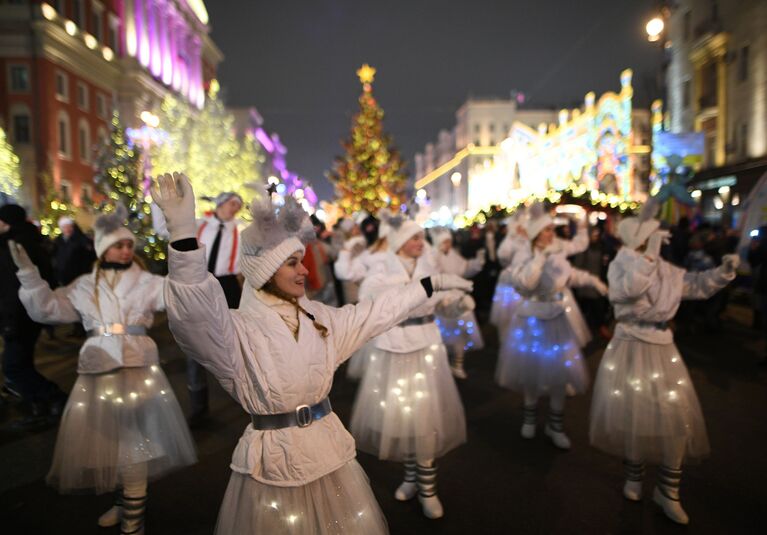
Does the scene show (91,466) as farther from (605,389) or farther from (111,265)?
(605,389)

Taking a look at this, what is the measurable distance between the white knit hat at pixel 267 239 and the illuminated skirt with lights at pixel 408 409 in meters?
2.03

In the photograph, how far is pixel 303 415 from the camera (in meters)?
2.57

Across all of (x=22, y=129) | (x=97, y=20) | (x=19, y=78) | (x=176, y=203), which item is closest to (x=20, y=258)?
(x=176, y=203)

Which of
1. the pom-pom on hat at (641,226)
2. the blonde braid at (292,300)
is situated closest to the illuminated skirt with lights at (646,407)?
the pom-pom on hat at (641,226)

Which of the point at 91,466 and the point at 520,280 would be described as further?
the point at 520,280

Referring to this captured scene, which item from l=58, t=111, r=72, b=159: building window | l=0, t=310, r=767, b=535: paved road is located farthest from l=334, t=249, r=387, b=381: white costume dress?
l=58, t=111, r=72, b=159: building window

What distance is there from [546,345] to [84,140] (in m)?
41.4

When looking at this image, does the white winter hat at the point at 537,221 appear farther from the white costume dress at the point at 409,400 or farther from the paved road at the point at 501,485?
the paved road at the point at 501,485

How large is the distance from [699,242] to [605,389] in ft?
28.1

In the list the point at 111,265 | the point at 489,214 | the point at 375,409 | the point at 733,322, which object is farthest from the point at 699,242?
the point at 111,265

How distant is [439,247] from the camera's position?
8.73m

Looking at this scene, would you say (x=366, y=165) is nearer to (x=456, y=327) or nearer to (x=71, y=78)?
(x=71, y=78)

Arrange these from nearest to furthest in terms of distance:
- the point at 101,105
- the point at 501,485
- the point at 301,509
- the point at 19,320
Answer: the point at 301,509 < the point at 501,485 < the point at 19,320 < the point at 101,105

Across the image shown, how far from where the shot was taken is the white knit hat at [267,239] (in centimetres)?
258
